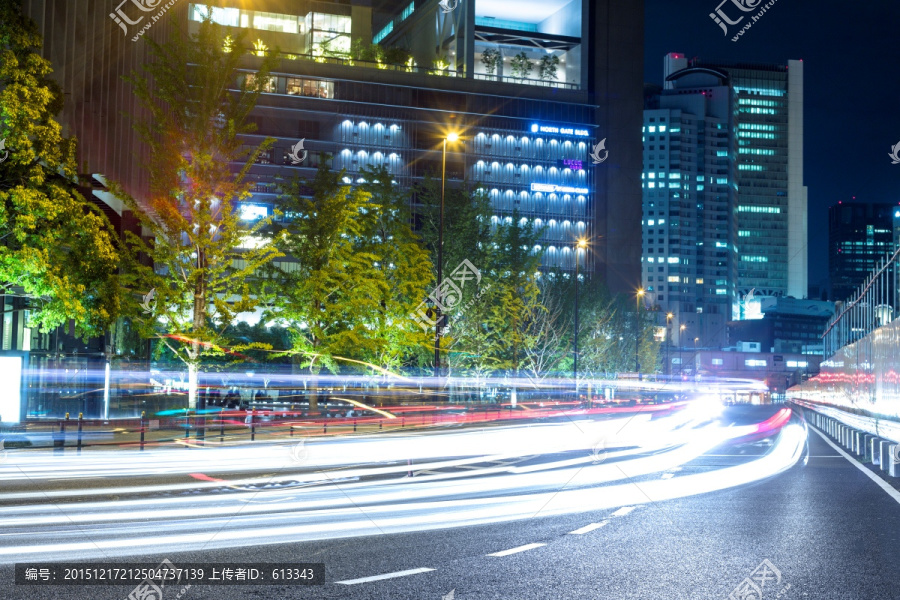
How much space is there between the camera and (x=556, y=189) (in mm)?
135625

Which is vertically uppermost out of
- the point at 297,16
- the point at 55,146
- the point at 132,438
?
the point at 297,16

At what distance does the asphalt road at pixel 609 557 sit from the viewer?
9047 millimetres

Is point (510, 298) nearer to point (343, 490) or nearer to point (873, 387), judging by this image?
point (873, 387)

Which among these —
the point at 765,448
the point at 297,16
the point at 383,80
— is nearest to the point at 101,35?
the point at 765,448

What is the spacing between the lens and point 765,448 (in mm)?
30344

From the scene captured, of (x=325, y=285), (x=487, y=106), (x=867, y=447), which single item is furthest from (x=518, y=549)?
(x=487, y=106)

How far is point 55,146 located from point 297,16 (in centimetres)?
12362

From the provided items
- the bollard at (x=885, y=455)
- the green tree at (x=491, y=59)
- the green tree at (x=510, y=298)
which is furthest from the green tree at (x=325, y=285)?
the green tree at (x=491, y=59)

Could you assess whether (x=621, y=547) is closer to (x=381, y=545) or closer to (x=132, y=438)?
(x=381, y=545)

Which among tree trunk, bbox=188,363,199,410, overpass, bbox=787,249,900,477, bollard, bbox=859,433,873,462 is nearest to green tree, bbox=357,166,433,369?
tree trunk, bbox=188,363,199,410

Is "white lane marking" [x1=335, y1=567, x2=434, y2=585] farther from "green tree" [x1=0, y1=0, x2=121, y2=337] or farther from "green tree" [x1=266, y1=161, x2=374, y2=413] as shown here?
"green tree" [x1=266, y1=161, x2=374, y2=413]

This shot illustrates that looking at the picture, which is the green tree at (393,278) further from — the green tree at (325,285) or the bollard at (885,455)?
the bollard at (885,455)

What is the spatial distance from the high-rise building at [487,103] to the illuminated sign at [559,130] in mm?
203

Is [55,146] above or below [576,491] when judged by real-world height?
above
